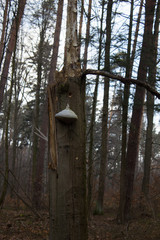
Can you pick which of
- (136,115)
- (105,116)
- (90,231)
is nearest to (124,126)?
(136,115)

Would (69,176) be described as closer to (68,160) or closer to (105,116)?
(68,160)

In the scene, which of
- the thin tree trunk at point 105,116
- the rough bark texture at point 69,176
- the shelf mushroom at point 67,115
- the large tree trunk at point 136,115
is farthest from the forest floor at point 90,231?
the shelf mushroom at point 67,115

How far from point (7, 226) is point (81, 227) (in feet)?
18.2

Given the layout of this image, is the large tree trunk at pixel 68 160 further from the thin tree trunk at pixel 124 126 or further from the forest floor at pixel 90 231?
the thin tree trunk at pixel 124 126

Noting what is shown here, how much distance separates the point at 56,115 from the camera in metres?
2.57

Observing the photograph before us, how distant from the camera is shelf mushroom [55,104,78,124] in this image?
2.53 metres

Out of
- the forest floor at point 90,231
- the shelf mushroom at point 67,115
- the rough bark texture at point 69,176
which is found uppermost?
the shelf mushroom at point 67,115

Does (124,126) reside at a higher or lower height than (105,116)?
lower

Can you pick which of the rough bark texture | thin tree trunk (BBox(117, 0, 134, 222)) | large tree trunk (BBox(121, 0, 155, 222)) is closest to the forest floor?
thin tree trunk (BBox(117, 0, 134, 222))

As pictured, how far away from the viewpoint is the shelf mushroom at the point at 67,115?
253cm

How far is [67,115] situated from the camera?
99.4 inches

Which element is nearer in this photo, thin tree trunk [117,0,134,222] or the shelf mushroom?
the shelf mushroom

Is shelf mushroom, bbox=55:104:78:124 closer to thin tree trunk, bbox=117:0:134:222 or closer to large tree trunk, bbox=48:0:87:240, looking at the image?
large tree trunk, bbox=48:0:87:240

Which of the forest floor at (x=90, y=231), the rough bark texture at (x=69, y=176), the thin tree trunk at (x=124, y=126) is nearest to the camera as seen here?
the rough bark texture at (x=69, y=176)
